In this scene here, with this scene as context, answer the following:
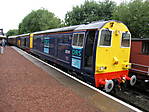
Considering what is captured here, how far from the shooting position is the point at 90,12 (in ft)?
85.9

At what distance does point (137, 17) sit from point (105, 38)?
11884 mm

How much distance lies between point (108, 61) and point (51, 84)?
9.39 feet

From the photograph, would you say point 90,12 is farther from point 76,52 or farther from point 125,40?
point 76,52

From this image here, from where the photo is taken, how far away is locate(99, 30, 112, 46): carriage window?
6.62 metres

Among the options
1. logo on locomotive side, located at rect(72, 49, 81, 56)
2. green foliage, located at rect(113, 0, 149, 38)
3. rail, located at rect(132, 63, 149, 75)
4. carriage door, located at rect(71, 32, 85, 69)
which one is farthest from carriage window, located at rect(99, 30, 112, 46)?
green foliage, located at rect(113, 0, 149, 38)

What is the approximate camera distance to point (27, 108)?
432 centimetres

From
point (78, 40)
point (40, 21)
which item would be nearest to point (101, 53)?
point (78, 40)

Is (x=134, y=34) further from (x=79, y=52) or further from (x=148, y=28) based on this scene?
(x=79, y=52)

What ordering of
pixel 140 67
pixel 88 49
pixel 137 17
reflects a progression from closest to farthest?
pixel 88 49 → pixel 140 67 → pixel 137 17

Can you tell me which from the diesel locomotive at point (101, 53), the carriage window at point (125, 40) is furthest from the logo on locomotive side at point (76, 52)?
the carriage window at point (125, 40)

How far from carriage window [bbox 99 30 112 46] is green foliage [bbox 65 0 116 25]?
61.4 feet

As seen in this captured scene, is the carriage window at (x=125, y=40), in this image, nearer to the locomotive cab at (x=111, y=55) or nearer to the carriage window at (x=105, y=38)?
the locomotive cab at (x=111, y=55)

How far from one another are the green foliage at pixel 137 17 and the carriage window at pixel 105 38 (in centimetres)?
1101

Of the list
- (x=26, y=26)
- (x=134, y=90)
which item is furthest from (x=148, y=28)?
(x=26, y=26)
